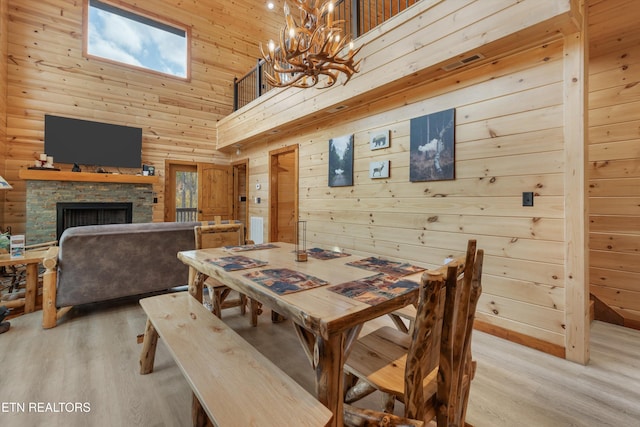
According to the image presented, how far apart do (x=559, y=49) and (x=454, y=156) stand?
102 centimetres

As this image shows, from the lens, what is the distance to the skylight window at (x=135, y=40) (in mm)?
5418

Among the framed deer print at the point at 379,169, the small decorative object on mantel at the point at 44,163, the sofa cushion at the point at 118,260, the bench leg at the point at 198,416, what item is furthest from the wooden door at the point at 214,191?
the bench leg at the point at 198,416

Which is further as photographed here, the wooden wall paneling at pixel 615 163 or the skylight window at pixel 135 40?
the skylight window at pixel 135 40

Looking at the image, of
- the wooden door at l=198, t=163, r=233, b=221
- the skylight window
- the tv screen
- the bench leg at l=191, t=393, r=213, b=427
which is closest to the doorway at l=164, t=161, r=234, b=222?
the wooden door at l=198, t=163, r=233, b=221

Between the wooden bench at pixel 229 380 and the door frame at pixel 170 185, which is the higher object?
the door frame at pixel 170 185

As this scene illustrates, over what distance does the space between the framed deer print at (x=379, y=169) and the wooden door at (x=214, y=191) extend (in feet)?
14.5

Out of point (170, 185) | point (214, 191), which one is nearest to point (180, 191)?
point (170, 185)

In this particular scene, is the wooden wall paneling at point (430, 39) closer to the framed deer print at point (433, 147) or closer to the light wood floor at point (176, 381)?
the framed deer print at point (433, 147)

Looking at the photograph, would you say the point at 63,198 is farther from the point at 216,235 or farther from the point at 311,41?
the point at 311,41

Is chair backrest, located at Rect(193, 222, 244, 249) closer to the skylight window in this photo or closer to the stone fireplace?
the stone fireplace

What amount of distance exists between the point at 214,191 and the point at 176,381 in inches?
211

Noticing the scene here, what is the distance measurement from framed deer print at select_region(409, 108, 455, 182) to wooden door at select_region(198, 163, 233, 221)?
16.4 feet

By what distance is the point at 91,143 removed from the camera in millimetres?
5211

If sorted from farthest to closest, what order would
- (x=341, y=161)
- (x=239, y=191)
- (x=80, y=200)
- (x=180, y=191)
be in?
(x=239, y=191) < (x=180, y=191) < (x=80, y=200) < (x=341, y=161)
